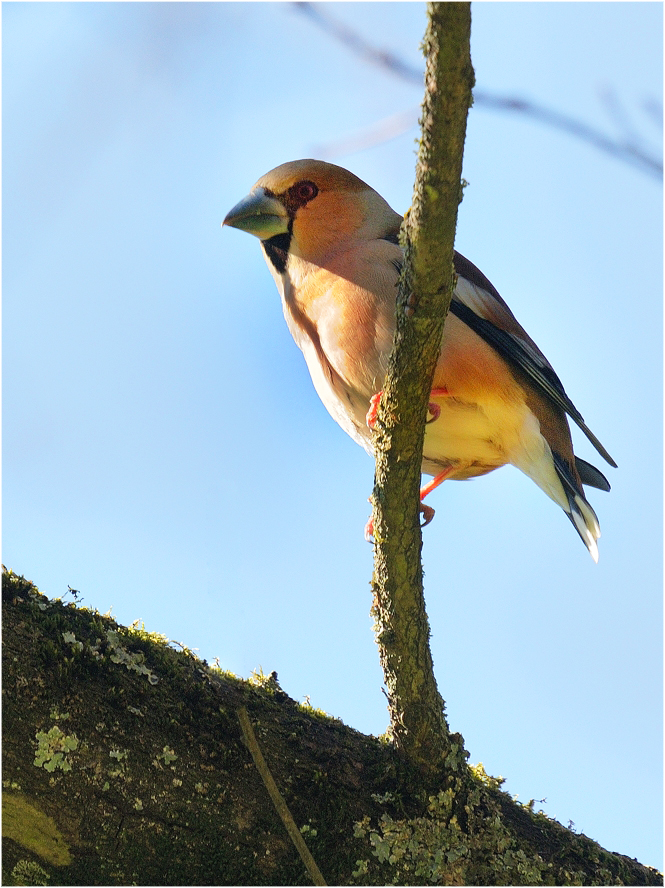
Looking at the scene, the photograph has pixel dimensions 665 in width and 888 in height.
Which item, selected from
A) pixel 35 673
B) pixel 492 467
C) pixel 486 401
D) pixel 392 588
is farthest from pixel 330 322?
pixel 35 673

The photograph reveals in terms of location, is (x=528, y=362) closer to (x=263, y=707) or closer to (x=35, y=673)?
(x=263, y=707)

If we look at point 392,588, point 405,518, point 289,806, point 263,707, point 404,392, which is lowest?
point 289,806

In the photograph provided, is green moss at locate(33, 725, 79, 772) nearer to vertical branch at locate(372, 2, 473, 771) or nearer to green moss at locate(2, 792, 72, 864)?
green moss at locate(2, 792, 72, 864)

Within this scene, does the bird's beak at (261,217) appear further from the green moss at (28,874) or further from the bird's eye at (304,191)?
the green moss at (28,874)

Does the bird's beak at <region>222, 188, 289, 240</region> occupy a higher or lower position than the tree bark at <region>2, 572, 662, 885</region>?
higher

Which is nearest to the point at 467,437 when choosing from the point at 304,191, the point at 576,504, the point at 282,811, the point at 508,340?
the point at 508,340

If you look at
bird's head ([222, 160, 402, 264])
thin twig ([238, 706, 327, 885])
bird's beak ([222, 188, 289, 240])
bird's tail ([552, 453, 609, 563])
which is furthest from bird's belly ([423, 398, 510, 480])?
thin twig ([238, 706, 327, 885])
